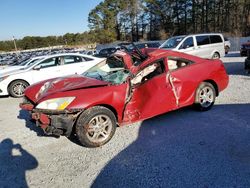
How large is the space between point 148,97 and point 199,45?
29.4 ft

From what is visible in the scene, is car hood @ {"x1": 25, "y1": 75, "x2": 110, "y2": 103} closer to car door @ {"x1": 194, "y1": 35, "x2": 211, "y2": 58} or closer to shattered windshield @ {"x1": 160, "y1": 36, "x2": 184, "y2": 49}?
shattered windshield @ {"x1": 160, "y1": 36, "x2": 184, "y2": 49}

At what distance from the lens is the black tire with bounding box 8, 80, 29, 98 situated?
28.5ft

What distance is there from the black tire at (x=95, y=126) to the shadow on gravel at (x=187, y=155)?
489mm

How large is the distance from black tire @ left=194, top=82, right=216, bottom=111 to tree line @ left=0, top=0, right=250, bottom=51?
39861 millimetres

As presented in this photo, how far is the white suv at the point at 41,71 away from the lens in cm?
866

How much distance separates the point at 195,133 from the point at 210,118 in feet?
2.70

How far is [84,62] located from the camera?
993 centimetres

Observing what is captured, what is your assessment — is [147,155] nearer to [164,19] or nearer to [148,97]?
[148,97]

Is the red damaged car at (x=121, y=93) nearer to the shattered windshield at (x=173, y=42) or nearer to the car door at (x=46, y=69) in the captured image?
the car door at (x=46, y=69)

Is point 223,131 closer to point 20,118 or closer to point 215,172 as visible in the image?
point 215,172

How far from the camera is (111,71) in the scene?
198 inches

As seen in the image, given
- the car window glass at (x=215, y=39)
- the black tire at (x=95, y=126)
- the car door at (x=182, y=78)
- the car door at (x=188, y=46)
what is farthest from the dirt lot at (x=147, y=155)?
the car window glass at (x=215, y=39)

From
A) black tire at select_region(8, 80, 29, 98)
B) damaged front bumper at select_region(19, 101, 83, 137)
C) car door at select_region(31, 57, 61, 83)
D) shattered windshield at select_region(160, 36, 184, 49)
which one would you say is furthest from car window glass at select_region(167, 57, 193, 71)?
shattered windshield at select_region(160, 36, 184, 49)

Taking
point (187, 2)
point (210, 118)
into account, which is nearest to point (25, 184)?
point (210, 118)
